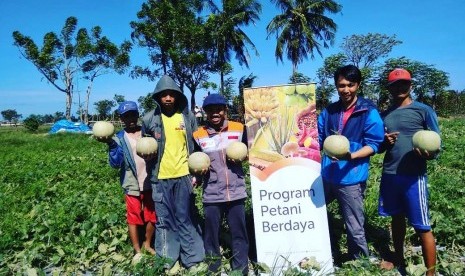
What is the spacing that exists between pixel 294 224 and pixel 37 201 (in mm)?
4783

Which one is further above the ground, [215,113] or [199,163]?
[215,113]

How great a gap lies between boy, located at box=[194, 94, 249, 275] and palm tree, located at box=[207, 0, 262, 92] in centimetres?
2714

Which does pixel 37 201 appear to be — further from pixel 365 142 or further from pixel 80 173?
pixel 365 142

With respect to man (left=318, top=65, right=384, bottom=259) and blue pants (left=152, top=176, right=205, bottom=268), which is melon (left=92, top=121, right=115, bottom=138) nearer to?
blue pants (left=152, top=176, right=205, bottom=268)

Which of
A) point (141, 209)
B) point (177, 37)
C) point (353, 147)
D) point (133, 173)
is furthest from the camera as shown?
point (177, 37)

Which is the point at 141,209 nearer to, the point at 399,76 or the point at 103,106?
the point at 399,76

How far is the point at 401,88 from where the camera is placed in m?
3.59

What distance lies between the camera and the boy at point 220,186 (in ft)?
12.5

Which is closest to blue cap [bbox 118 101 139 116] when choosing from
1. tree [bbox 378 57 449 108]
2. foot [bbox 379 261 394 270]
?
foot [bbox 379 261 394 270]

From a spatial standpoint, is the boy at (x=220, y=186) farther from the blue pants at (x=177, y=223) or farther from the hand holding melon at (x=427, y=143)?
the hand holding melon at (x=427, y=143)

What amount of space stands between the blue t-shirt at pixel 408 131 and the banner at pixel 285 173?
75 cm

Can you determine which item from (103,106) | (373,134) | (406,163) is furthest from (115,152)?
(103,106)

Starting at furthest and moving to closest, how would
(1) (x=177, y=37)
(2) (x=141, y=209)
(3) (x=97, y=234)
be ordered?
(1) (x=177, y=37) → (3) (x=97, y=234) → (2) (x=141, y=209)

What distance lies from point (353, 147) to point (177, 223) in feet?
6.86
